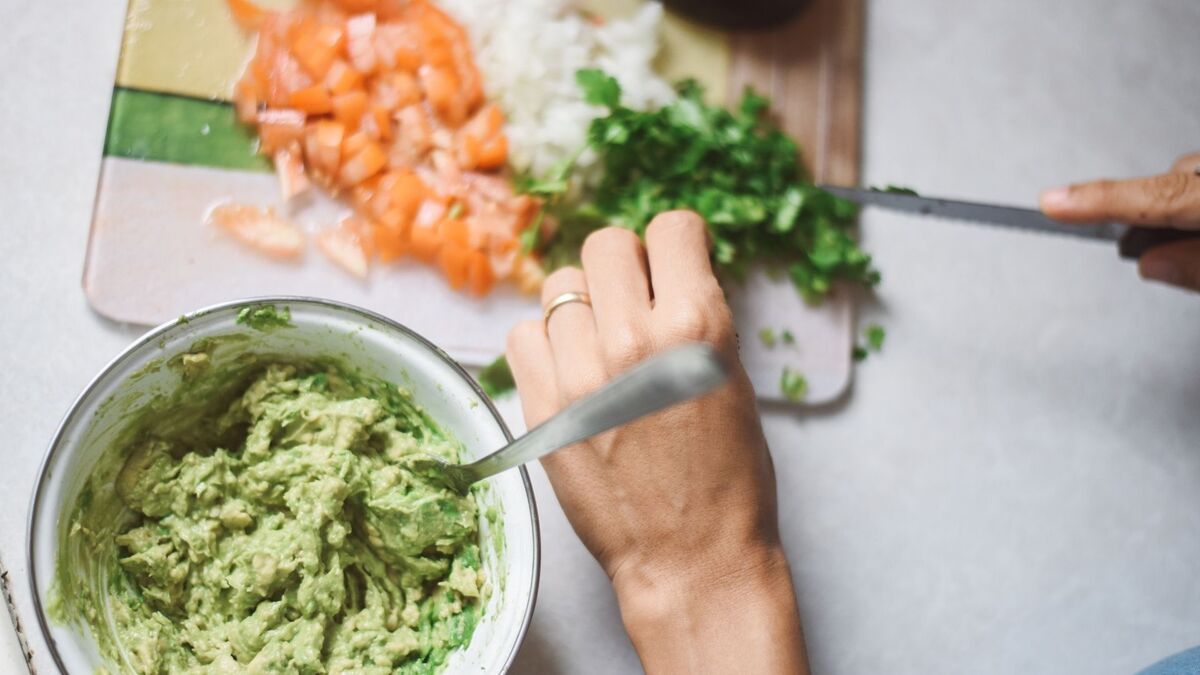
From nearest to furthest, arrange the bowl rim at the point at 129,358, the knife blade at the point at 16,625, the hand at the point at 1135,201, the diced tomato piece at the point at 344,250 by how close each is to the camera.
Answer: the bowl rim at the point at 129,358 → the knife blade at the point at 16,625 → the hand at the point at 1135,201 → the diced tomato piece at the point at 344,250

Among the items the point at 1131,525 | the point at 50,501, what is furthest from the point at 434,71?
the point at 1131,525

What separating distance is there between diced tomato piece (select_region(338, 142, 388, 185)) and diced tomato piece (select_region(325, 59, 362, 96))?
0.29 feet

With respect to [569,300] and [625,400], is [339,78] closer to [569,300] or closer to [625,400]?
[569,300]

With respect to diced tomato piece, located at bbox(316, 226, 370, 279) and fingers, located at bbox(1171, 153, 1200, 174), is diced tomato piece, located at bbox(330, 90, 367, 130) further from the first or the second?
fingers, located at bbox(1171, 153, 1200, 174)

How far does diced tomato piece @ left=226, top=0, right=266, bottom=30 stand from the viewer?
1.37 meters

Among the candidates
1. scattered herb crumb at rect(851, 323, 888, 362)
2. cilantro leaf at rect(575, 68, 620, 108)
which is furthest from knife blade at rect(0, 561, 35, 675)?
scattered herb crumb at rect(851, 323, 888, 362)

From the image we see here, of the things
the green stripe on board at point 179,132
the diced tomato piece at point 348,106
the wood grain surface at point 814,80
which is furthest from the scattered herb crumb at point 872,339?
the green stripe on board at point 179,132

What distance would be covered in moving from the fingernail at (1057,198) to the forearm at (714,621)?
0.65 metres

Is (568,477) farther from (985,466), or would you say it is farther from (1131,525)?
(1131,525)

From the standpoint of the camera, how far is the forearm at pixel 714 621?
111 cm

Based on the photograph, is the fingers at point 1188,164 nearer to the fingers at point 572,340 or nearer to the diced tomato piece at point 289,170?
the fingers at point 572,340

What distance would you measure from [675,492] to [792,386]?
44 centimetres

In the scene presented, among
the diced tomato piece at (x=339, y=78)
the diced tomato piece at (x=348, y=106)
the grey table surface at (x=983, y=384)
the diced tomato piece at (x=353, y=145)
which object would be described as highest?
the diced tomato piece at (x=339, y=78)

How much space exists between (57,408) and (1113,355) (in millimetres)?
1671
